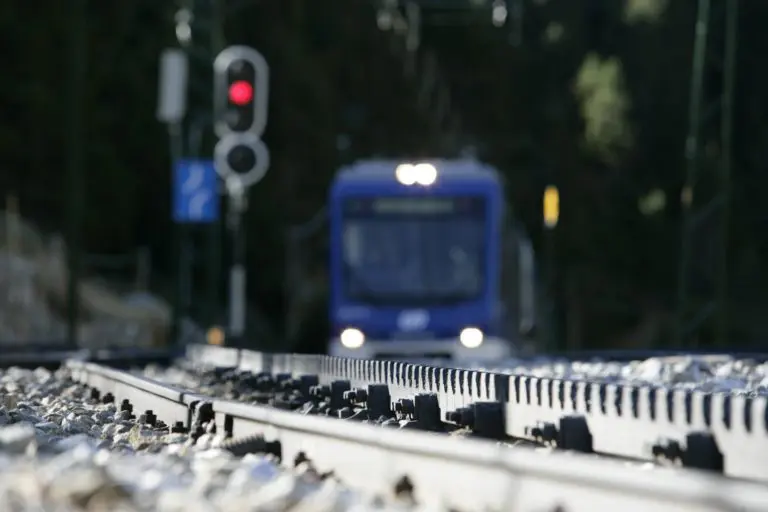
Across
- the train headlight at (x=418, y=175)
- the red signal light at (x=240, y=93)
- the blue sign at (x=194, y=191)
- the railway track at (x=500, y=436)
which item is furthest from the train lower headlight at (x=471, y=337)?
the railway track at (x=500, y=436)

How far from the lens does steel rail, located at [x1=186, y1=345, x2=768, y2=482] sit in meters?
5.45

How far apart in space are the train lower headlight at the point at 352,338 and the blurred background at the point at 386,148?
5081 millimetres

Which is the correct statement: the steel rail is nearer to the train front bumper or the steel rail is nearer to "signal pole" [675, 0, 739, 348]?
the train front bumper

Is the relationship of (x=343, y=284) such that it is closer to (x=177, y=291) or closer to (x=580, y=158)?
(x=177, y=291)

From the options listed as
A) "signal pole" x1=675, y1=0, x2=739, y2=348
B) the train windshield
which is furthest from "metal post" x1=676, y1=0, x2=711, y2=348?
the train windshield

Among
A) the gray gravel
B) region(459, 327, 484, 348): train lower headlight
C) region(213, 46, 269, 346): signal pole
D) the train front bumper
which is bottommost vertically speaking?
the gray gravel

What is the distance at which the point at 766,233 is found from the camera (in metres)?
56.9

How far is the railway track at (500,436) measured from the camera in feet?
12.7

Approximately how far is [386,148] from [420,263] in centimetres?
3787

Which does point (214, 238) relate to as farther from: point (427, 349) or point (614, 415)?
→ point (614, 415)

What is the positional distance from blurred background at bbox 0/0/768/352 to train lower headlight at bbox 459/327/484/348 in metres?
5.12

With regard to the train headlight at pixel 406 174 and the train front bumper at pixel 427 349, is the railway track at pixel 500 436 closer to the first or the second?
the train front bumper at pixel 427 349

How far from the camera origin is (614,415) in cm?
660

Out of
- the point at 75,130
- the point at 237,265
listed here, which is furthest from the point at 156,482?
the point at 75,130
